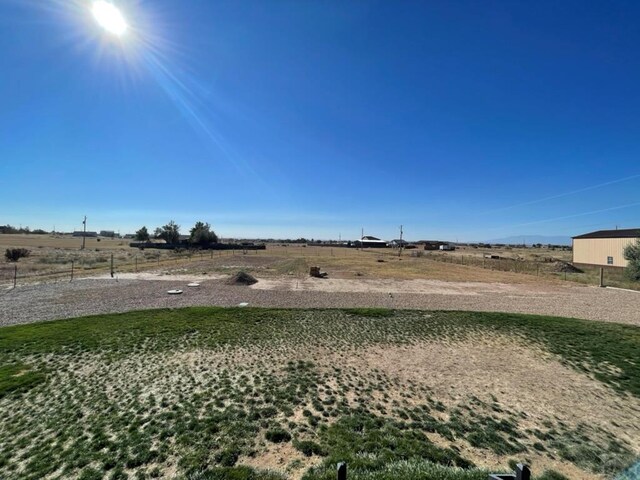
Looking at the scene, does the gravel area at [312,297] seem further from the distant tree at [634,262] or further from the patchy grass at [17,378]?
the patchy grass at [17,378]

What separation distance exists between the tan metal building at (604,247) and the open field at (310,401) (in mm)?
32241

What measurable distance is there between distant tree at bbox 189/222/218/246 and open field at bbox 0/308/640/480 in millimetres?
65901

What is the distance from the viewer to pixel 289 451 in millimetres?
5078

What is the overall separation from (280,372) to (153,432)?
342cm

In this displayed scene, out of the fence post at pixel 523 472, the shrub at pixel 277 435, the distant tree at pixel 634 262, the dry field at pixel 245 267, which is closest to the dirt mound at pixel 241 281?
the dry field at pixel 245 267

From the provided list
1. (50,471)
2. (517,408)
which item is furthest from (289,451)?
(517,408)

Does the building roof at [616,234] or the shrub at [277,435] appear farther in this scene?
the building roof at [616,234]

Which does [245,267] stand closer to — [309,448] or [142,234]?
[309,448]

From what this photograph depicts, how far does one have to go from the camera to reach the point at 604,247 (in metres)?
37.7

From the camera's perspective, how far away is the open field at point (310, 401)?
4.80 m

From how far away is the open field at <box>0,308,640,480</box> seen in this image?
15.8 feet

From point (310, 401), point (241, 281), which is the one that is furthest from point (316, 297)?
point (310, 401)

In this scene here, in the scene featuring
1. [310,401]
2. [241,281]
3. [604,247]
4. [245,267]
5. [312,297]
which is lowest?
[310,401]

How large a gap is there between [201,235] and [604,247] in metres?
76.8
